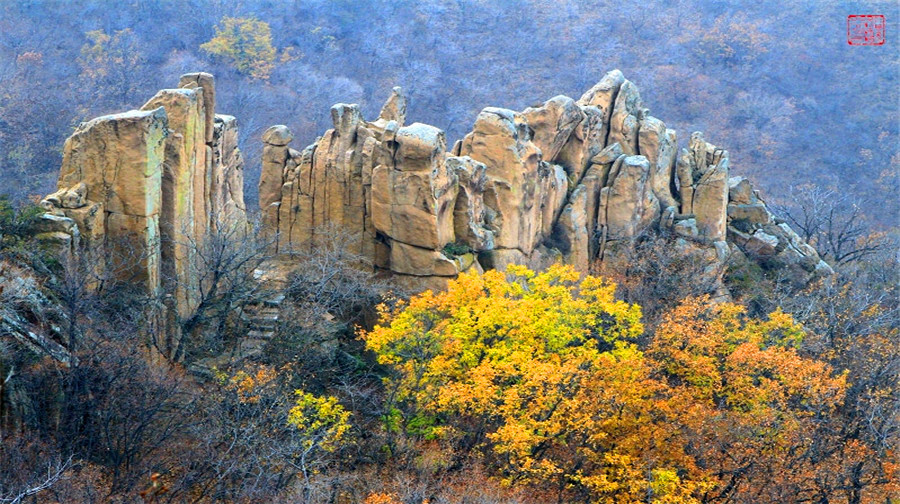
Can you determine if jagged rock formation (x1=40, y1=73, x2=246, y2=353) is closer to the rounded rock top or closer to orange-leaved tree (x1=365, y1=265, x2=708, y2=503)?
orange-leaved tree (x1=365, y1=265, x2=708, y2=503)

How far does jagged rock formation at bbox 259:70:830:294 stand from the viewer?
3622 cm

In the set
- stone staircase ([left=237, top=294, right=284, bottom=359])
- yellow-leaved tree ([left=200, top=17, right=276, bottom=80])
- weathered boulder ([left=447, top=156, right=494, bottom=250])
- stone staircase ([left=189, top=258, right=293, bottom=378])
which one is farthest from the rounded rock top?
yellow-leaved tree ([left=200, top=17, right=276, bottom=80])

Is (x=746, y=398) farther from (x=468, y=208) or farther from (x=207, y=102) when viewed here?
(x=207, y=102)

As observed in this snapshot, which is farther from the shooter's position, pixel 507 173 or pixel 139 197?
pixel 507 173

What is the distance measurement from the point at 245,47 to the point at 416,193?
61.1 metres

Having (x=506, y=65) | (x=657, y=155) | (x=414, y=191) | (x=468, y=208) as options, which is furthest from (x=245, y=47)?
(x=414, y=191)

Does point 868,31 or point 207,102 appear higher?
point 207,102

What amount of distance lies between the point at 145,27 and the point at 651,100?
44786 millimetres

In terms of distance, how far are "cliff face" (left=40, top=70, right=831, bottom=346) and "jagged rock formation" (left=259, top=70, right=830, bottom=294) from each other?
0.06m

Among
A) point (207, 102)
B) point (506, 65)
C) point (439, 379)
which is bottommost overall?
point (506, 65)

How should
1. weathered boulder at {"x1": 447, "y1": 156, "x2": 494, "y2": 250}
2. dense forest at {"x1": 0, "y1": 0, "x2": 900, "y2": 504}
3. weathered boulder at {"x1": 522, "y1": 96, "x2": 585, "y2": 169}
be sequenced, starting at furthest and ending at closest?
1. weathered boulder at {"x1": 522, "y1": 96, "x2": 585, "y2": 169}
2. weathered boulder at {"x1": 447, "y1": 156, "x2": 494, "y2": 250}
3. dense forest at {"x1": 0, "y1": 0, "x2": 900, "y2": 504}

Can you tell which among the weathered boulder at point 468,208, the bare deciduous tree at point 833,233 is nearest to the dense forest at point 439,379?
the weathered boulder at point 468,208

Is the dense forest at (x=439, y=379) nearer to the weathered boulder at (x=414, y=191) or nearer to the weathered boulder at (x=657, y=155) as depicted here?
the weathered boulder at (x=414, y=191)

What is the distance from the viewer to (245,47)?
3647 inches
